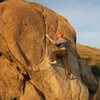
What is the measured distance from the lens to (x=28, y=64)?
23.8m

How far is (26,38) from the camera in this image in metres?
24.3

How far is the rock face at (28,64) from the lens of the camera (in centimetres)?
2384

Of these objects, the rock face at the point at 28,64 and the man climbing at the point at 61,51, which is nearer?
the rock face at the point at 28,64

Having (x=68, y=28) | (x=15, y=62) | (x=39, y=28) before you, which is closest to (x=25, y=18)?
(x=39, y=28)

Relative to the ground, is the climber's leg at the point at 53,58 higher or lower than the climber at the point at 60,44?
lower

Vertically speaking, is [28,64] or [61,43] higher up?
[61,43]

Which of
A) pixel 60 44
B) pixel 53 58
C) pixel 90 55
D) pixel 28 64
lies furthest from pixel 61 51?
pixel 90 55

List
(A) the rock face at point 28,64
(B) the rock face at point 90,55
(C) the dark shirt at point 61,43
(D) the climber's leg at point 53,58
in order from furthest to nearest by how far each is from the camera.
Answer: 1. (B) the rock face at point 90,55
2. (C) the dark shirt at point 61,43
3. (D) the climber's leg at point 53,58
4. (A) the rock face at point 28,64

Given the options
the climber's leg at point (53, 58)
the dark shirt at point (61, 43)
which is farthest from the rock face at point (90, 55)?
the climber's leg at point (53, 58)

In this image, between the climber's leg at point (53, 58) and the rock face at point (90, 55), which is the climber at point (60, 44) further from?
the rock face at point (90, 55)

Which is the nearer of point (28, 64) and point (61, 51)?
point (28, 64)

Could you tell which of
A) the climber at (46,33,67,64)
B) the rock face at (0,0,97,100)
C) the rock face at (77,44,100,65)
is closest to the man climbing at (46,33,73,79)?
the climber at (46,33,67,64)

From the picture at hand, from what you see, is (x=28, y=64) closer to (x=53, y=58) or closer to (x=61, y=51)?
(x=53, y=58)

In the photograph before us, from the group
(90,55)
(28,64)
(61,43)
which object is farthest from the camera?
(90,55)
